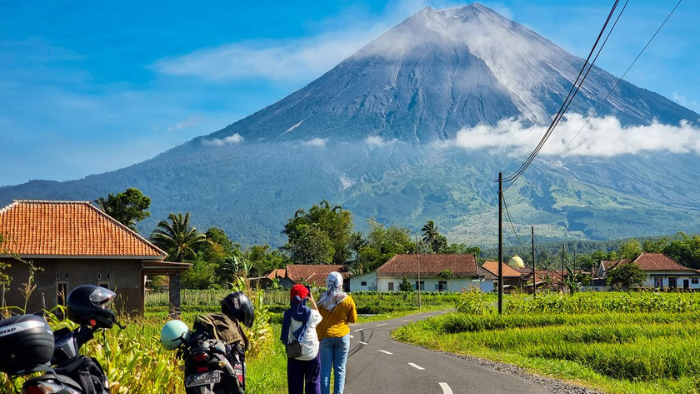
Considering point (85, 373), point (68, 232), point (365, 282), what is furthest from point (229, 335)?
point (365, 282)

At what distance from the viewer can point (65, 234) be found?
101 ft

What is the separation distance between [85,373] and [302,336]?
12.7 ft

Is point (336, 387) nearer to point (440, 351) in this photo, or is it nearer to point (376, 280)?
point (440, 351)

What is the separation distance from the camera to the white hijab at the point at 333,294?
32.0ft

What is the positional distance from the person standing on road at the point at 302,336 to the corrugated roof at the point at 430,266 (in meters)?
75.0

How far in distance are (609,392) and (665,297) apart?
23.4 metres

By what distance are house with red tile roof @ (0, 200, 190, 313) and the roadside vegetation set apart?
11.7 meters

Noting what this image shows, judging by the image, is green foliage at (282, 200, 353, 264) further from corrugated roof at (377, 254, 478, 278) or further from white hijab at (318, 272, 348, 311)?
white hijab at (318, 272, 348, 311)

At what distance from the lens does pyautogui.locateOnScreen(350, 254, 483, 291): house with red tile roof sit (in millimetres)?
83500

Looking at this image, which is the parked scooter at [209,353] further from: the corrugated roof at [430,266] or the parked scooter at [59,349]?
the corrugated roof at [430,266]

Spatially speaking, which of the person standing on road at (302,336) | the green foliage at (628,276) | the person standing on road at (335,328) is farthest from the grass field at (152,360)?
the green foliage at (628,276)

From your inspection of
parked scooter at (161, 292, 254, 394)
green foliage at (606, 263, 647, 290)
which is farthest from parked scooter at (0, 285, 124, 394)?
green foliage at (606, 263, 647, 290)

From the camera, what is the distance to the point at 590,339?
20.1 m

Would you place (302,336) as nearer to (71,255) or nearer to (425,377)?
(425,377)
